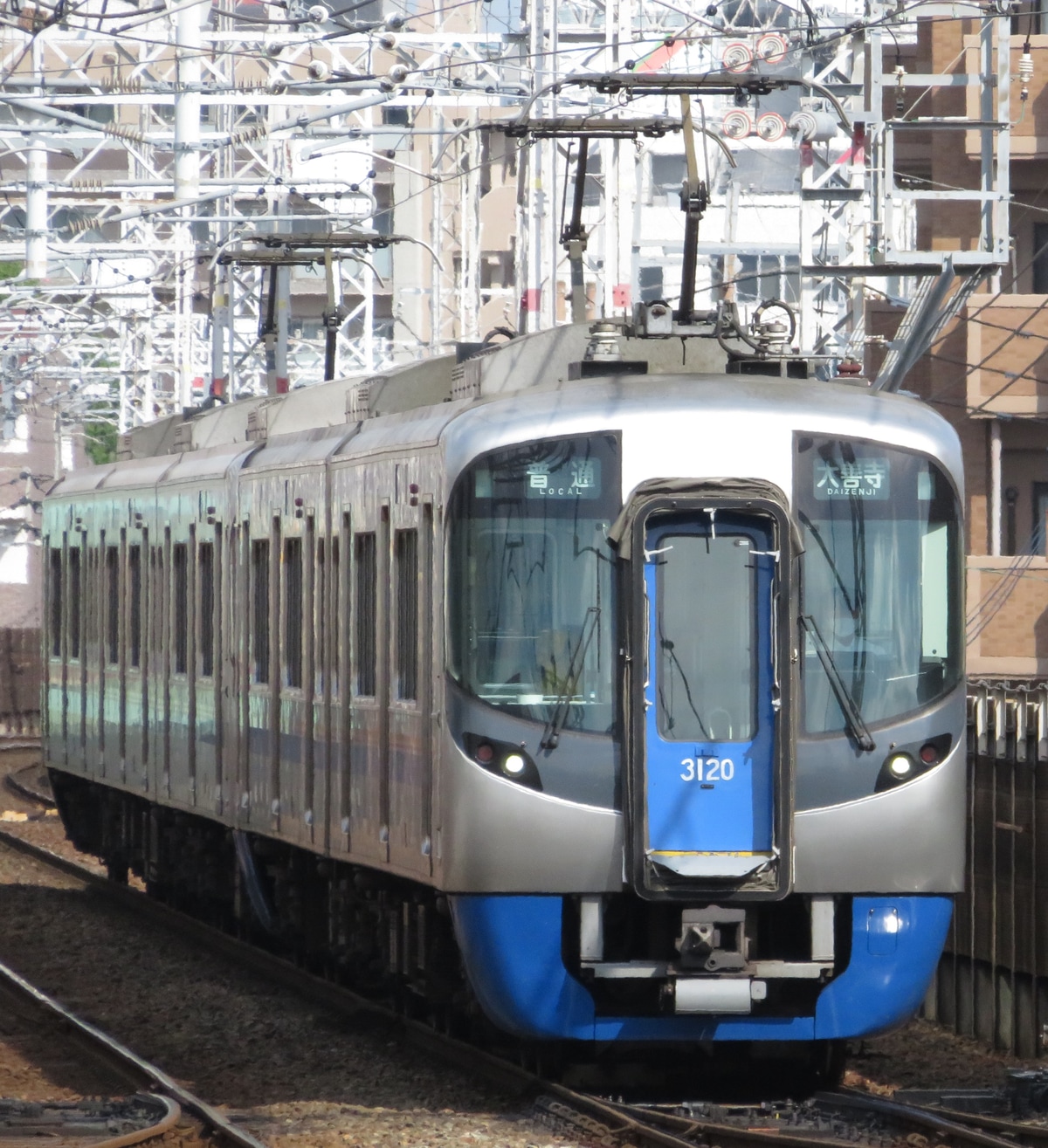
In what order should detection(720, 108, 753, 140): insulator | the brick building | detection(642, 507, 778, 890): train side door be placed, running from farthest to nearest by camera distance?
detection(720, 108, 753, 140): insulator, the brick building, detection(642, 507, 778, 890): train side door

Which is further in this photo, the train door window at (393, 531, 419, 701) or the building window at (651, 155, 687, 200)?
the building window at (651, 155, 687, 200)

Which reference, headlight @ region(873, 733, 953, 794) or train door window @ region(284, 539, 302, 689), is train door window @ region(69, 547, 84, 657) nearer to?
train door window @ region(284, 539, 302, 689)

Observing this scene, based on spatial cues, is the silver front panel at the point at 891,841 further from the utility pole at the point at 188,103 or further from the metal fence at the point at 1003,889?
the utility pole at the point at 188,103

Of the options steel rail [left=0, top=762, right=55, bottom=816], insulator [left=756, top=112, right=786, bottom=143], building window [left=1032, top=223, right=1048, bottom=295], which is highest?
insulator [left=756, top=112, right=786, bottom=143]

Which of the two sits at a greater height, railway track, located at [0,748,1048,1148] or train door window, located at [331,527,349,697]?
train door window, located at [331,527,349,697]

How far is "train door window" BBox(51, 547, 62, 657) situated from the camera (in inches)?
797

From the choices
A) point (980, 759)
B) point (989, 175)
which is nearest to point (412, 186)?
point (989, 175)

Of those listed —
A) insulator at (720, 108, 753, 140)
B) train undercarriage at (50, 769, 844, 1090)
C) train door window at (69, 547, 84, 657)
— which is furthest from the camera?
insulator at (720, 108, 753, 140)

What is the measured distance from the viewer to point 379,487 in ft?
36.4

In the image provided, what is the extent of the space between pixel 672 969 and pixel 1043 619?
14821mm

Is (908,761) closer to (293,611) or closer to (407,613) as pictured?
(407,613)

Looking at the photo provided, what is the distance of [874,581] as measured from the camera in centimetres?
976

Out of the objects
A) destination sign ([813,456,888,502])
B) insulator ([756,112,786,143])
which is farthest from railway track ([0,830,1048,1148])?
insulator ([756,112,786,143])

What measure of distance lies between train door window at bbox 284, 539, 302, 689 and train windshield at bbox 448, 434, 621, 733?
305cm
